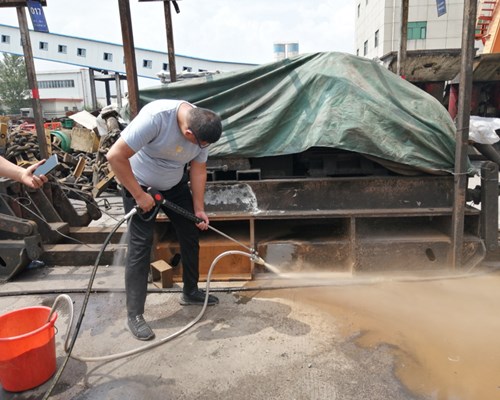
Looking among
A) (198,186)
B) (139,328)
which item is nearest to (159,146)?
(198,186)

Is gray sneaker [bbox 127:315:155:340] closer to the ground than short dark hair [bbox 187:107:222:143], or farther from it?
closer to the ground

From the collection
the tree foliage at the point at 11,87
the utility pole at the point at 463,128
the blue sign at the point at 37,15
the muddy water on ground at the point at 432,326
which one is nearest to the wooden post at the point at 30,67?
the blue sign at the point at 37,15

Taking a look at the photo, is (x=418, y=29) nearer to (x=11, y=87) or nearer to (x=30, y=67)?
(x=30, y=67)

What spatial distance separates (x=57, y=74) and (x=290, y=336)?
60.1 meters

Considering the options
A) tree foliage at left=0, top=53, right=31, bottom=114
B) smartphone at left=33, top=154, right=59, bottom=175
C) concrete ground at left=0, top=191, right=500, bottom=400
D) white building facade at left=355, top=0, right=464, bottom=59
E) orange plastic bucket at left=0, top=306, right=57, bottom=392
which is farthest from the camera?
tree foliage at left=0, top=53, right=31, bottom=114

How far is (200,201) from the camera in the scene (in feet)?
10.9

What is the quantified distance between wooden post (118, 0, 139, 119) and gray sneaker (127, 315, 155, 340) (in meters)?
2.07

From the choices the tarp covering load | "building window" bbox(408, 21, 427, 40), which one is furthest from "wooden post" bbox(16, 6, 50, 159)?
"building window" bbox(408, 21, 427, 40)

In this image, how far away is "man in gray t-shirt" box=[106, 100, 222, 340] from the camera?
8.67 feet

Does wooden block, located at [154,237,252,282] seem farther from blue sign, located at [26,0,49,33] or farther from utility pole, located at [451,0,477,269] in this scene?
blue sign, located at [26,0,49,33]

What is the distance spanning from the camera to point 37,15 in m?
5.46

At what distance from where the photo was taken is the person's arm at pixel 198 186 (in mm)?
3225

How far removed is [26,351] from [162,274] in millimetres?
1521

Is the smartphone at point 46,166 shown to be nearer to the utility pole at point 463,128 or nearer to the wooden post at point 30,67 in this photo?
the utility pole at point 463,128
